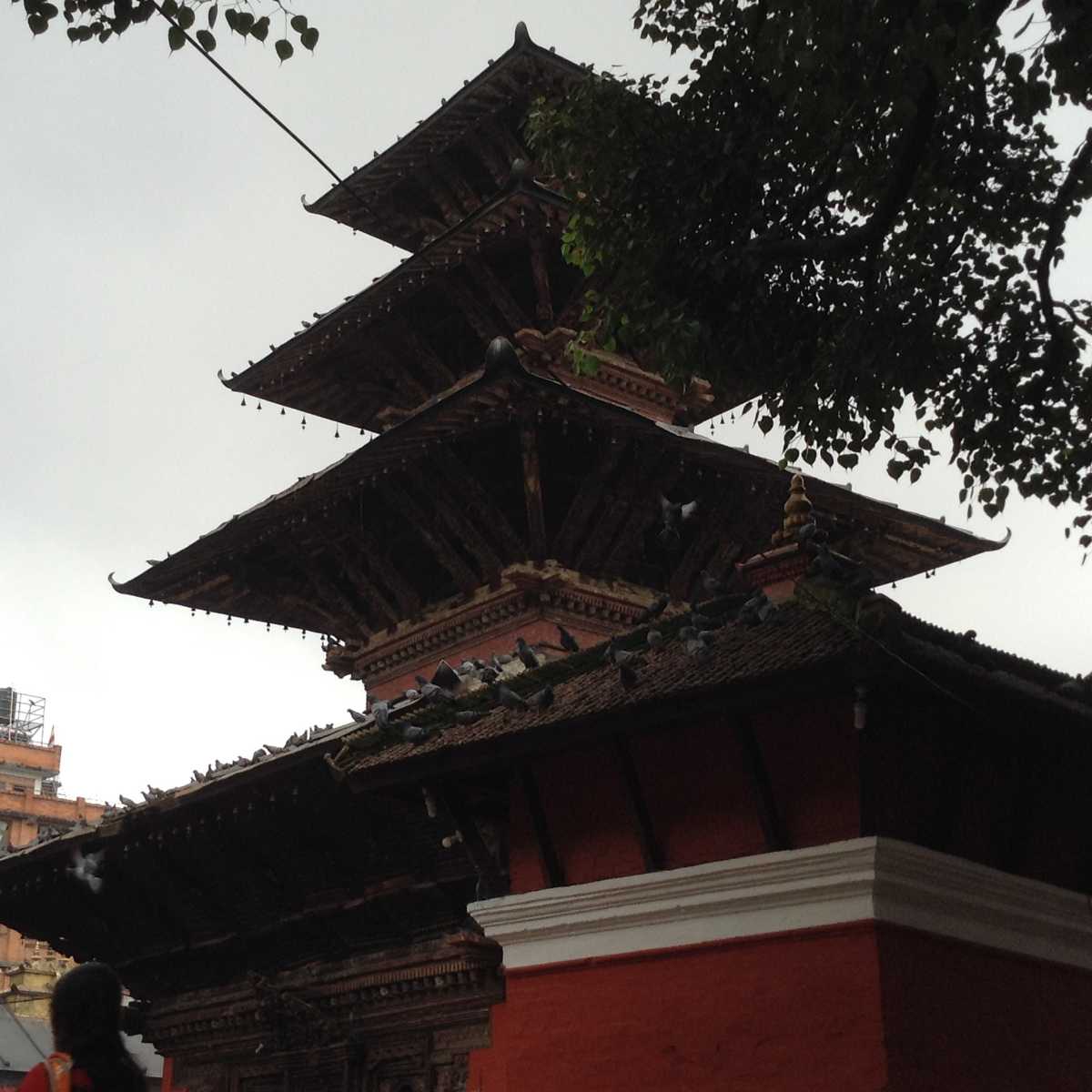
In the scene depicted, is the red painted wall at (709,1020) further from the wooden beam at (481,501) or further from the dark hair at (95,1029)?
the wooden beam at (481,501)

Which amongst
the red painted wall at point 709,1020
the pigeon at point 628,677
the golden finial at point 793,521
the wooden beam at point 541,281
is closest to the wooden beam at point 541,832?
the red painted wall at point 709,1020

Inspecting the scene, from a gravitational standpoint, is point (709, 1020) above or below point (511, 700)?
below

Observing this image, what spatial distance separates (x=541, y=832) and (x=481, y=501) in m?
5.24

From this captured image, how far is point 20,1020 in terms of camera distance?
30500mm

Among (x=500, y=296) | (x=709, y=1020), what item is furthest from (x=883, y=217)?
(x=500, y=296)

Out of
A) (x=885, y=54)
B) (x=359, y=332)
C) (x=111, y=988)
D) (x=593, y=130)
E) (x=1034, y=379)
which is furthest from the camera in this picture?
(x=359, y=332)

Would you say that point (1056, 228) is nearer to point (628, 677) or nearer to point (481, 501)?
point (628, 677)

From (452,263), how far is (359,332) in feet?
5.30

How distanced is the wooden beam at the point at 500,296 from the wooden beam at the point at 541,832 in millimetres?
7356

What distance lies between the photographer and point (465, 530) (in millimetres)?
14500

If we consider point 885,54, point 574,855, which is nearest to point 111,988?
Result: point 574,855

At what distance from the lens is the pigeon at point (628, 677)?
8688 millimetres

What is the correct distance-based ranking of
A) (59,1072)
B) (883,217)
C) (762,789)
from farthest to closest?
(883,217)
(762,789)
(59,1072)

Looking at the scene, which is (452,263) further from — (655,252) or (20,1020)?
(20,1020)
